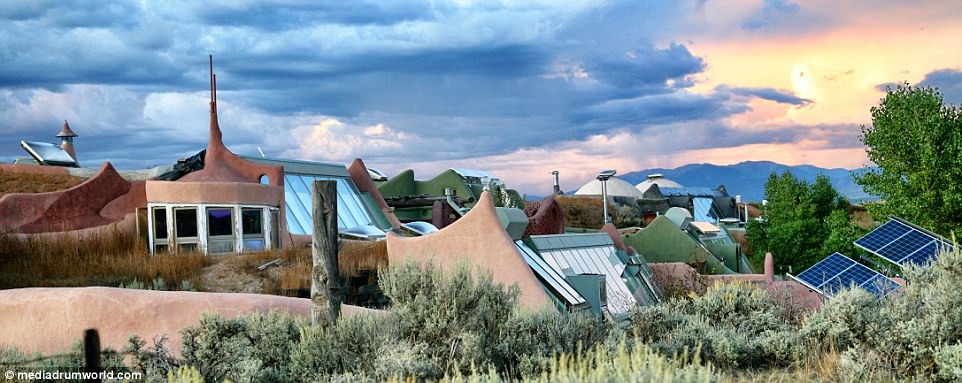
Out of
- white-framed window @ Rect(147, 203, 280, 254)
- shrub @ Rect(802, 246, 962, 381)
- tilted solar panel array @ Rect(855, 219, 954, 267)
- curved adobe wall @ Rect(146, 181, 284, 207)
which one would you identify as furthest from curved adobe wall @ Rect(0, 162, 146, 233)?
shrub @ Rect(802, 246, 962, 381)

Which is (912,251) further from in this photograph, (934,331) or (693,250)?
(693,250)

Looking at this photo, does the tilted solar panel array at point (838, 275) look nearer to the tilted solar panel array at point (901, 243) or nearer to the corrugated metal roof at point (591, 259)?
the tilted solar panel array at point (901, 243)

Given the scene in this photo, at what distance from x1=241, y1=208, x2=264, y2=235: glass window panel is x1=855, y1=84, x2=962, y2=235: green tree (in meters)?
19.9

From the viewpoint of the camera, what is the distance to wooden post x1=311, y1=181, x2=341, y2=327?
10.2m

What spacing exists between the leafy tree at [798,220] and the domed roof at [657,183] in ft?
73.8

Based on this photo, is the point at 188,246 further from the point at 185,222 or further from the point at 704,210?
the point at 704,210

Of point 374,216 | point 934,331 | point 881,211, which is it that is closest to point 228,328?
point 934,331

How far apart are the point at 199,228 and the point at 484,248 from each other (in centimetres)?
843

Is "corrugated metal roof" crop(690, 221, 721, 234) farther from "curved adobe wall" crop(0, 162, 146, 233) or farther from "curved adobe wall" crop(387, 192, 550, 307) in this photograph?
"curved adobe wall" crop(0, 162, 146, 233)

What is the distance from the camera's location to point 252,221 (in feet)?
70.6

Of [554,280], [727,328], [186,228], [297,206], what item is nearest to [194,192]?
[186,228]

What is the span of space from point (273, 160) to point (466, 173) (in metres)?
18.0

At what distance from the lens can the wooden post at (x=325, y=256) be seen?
1018 cm

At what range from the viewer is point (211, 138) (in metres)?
23.5
